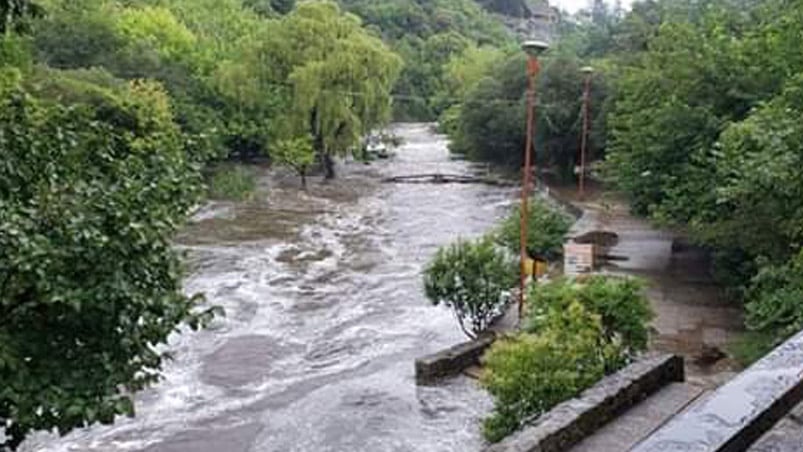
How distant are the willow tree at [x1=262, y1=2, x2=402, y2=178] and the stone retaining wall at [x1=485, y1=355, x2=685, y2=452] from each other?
98.5 feet

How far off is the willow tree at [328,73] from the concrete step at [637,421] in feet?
99.9

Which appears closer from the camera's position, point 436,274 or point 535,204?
point 436,274

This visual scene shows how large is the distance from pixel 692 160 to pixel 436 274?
6.98 meters

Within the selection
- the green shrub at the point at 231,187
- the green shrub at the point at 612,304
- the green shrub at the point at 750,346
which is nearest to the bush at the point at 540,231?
the green shrub at the point at 750,346

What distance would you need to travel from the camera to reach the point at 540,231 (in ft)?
77.8

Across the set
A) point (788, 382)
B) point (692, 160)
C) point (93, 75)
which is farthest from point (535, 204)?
point (788, 382)

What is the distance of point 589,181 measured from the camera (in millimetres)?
41750

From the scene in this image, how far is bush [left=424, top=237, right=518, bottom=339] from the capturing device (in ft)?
58.9

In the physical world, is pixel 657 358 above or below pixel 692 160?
below

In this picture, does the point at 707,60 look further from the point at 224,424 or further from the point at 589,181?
the point at 589,181

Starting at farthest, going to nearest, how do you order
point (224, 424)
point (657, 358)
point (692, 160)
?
1. point (692, 160)
2. point (224, 424)
3. point (657, 358)

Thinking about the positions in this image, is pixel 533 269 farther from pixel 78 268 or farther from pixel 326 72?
pixel 326 72

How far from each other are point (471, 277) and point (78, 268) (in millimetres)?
12398

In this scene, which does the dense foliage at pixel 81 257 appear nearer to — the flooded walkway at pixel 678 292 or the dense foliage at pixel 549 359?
the dense foliage at pixel 549 359
